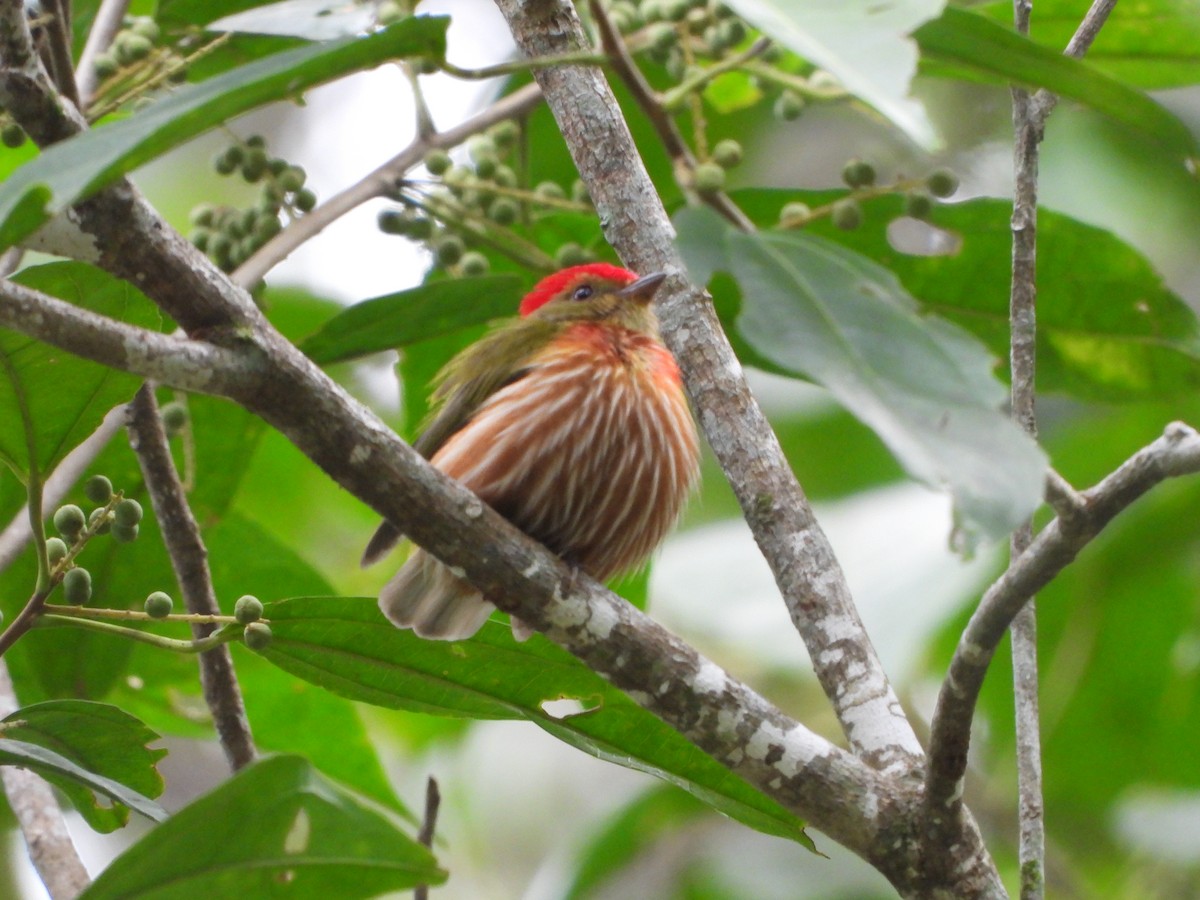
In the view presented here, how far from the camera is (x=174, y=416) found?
137 inches

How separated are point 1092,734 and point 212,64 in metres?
3.72

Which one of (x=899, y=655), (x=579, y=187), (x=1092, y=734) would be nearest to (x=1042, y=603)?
(x=1092, y=734)

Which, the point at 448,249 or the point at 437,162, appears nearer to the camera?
the point at 437,162

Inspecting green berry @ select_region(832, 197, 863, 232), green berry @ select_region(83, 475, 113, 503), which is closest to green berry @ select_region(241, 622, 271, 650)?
green berry @ select_region(83, 475, 113, 503)

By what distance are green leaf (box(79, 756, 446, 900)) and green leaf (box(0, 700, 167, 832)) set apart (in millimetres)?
456

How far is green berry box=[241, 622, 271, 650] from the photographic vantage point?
235cm

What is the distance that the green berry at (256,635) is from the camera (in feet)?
7.70

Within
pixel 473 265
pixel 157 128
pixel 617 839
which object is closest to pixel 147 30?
pixel 473 265

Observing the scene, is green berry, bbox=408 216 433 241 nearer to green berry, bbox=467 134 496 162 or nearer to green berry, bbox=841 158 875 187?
green berry, bbox=467 134 496 162

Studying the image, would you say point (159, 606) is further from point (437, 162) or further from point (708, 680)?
point (437, 162)

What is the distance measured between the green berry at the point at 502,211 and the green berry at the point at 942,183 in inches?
41.5

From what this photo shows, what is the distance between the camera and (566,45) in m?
2.95

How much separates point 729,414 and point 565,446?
693mm

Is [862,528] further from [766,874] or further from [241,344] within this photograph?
[241,344]
